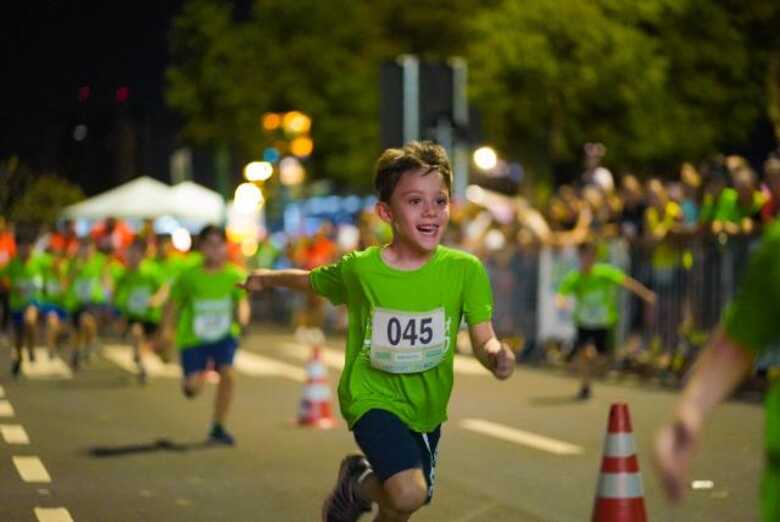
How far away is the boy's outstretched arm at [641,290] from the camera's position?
19.4m

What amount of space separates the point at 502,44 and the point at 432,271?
2568 centimetres

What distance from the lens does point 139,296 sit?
22953 millimetres

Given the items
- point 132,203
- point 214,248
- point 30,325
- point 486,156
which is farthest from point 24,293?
point 132,203

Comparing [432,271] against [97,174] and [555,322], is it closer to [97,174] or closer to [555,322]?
[555,322]

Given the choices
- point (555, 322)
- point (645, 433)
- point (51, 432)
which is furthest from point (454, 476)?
point (555, 322)

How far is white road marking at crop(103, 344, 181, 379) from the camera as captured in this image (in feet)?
75.3

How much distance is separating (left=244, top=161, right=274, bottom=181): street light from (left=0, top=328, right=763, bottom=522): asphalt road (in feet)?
111

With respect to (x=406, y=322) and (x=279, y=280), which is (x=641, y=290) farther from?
(x=406, y=322)

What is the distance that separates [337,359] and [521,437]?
36.4 ft

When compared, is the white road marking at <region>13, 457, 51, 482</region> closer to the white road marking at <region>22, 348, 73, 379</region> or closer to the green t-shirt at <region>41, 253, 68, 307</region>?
the white road marking at <region>22, 348, 73, 379</region>

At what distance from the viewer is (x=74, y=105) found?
142 ft

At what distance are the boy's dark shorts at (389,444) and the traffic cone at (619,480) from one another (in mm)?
660

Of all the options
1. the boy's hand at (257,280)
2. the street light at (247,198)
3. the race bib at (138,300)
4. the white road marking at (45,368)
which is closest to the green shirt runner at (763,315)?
the boy's hand at (257,280)

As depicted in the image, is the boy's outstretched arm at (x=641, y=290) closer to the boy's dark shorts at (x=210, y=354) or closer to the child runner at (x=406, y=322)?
the boy's dark shorts at (x=210, y=354)
